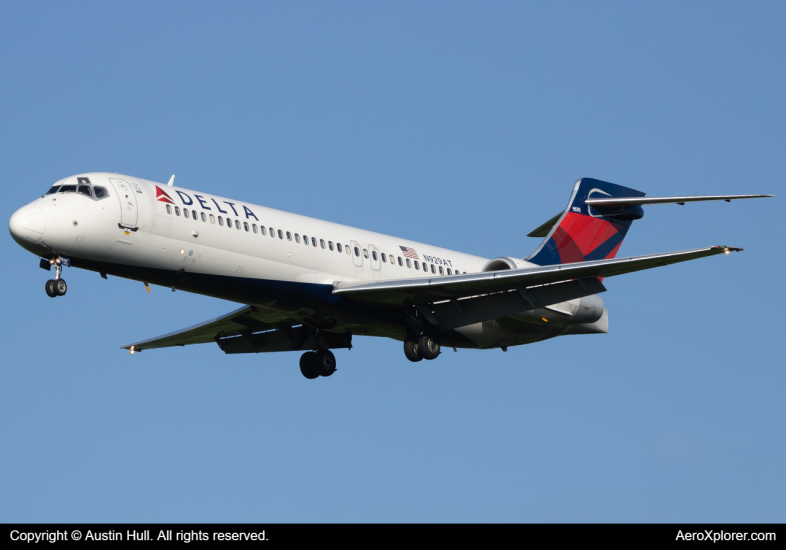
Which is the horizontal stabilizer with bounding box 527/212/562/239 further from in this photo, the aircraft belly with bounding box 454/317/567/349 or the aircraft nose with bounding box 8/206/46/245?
the aircraft nose with bounding box 8/206/46/245

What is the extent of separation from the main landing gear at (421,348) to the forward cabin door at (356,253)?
2.14 m

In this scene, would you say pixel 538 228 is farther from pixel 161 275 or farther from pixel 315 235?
pixel 161 275

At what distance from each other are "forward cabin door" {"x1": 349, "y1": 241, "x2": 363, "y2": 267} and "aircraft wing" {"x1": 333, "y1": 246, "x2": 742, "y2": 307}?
2.49 feet

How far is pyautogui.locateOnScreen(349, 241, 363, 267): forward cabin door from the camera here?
25.4 meters

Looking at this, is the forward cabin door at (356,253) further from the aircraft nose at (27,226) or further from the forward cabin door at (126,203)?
the aircraft nose at (27,226)

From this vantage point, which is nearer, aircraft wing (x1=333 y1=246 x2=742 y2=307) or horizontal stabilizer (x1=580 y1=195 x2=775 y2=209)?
aircraft wing (x1=333 y1=246 x2=742 y2=307)

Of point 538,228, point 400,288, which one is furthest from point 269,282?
point 538,228

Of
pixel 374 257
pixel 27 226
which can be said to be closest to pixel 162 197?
pixel 27 226

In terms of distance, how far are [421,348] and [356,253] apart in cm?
258

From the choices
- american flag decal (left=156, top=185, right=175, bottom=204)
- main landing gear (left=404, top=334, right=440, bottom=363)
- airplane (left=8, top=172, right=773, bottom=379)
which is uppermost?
american flag decal (left=156, top=185, right=175, bottom=204)

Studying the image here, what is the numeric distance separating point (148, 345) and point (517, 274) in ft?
33.1

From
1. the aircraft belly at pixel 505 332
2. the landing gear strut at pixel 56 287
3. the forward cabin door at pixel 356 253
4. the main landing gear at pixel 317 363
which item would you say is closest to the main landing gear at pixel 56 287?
the landing gear strut at pixel 56 287

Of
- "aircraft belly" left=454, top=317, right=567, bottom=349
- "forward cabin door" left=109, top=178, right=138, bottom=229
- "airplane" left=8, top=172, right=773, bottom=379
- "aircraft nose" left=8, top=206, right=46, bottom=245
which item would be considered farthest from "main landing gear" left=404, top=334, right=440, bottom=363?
"aircraft nose" left=8, top=206, right=46, bottom=245

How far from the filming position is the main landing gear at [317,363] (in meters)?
27.5
